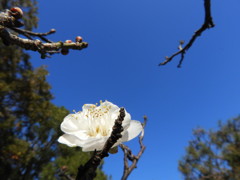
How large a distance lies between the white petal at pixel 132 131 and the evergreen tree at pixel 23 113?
601 centimetres

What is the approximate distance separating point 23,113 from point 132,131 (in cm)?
745

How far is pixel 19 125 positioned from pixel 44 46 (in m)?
7.35

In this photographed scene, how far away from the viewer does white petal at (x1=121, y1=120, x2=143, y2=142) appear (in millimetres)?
694

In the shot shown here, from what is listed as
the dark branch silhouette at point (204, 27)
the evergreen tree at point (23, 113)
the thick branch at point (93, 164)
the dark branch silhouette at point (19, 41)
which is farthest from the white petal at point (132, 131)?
the evergreen tree at point (23, 113)

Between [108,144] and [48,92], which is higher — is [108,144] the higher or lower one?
the lower one

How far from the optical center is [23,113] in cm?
709

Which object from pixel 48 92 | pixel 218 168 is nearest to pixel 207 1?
pixel 48 92

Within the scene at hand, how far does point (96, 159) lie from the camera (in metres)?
0.42

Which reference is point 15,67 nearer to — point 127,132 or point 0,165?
point 0,165

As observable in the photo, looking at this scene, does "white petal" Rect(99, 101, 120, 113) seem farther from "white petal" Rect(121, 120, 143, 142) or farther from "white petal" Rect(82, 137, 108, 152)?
"white petal" Rect(82, 137, 108, 152)

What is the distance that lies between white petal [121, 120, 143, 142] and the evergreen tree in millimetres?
6005

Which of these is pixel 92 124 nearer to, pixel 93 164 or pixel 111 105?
pixel 111 105

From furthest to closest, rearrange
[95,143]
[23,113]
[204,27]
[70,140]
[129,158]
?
[23,113] < [204,27] < [129,158] < [70,140] < [95,143]

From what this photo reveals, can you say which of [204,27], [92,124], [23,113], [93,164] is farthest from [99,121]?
[23,113]
